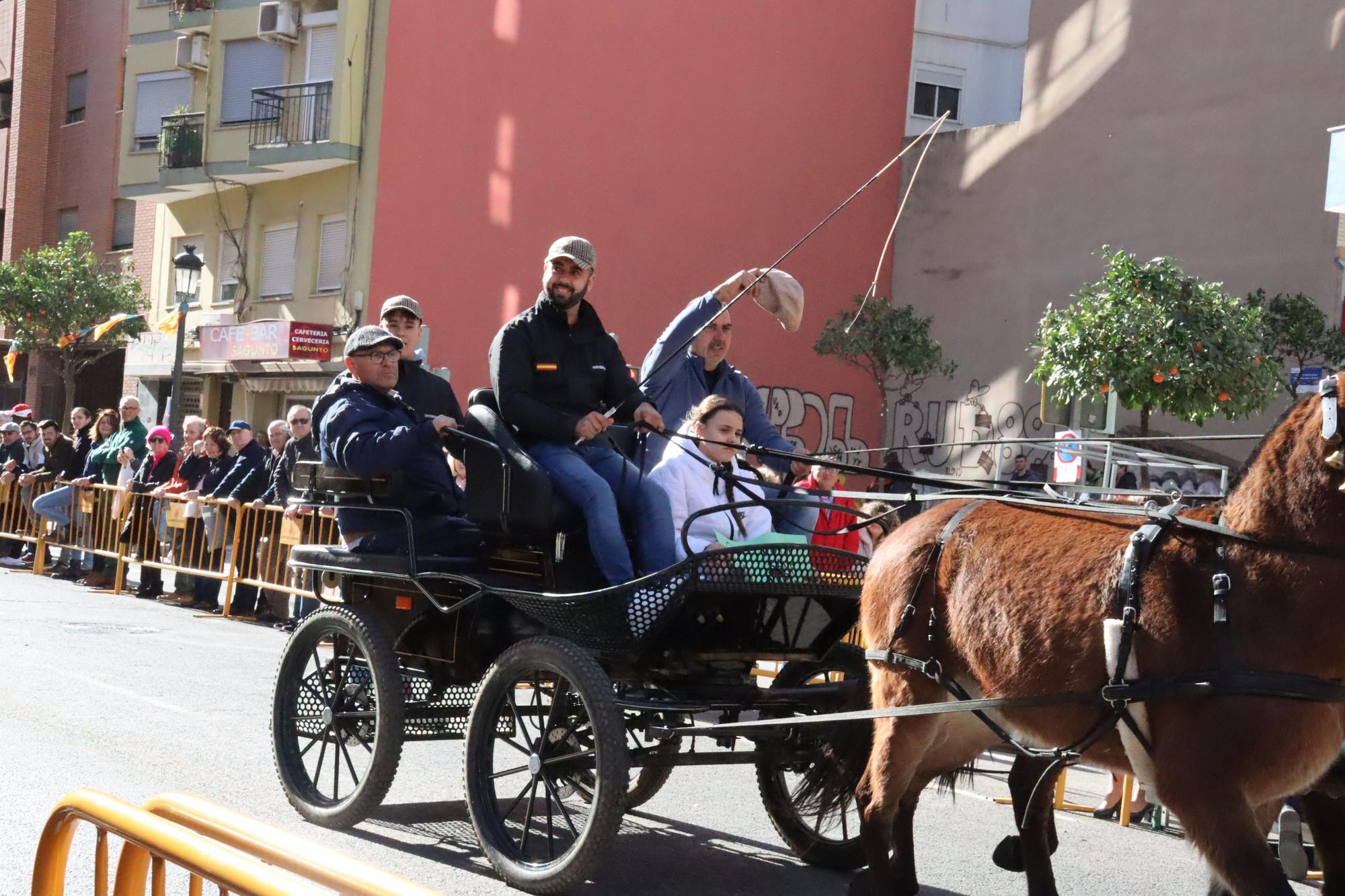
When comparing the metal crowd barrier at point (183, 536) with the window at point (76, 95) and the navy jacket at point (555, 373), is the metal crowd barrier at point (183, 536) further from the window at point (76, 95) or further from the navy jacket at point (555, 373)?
the window at point (76, 95)

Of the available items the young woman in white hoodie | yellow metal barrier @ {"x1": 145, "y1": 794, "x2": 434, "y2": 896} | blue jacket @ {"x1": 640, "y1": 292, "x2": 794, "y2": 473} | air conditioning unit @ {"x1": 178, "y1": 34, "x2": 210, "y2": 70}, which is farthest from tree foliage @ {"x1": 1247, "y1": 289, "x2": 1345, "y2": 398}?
air conditioning unit @ {"x1": 178, "y1": 34, "x2": 210, "y2": 70}

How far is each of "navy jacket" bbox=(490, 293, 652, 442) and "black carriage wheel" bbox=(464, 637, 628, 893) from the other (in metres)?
1.00

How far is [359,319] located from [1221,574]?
79.5ft

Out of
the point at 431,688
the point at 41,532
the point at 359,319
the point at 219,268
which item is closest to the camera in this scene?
the point at 431,688

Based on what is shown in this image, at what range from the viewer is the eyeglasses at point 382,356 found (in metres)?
6.93

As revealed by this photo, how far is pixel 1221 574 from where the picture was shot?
4117mm

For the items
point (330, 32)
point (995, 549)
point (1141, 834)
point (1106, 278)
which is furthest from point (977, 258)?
point (995, 549)

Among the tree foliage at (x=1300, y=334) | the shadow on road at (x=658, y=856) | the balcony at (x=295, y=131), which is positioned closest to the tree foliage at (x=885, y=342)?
the tree foliage at (x=1300, y=334)

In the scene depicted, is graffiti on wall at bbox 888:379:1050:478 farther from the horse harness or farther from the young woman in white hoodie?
the horse harness

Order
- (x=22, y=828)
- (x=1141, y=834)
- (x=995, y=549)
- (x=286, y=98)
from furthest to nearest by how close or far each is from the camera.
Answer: (x=286, y=98)
(x=1141, y=834)
(x=22, y=828)
(x=995, y=549)

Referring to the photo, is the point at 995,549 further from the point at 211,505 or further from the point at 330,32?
the point at 330,32

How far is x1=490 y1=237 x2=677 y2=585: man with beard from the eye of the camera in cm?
604

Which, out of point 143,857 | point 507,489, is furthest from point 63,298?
point 143,857

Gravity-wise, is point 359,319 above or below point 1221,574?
above
